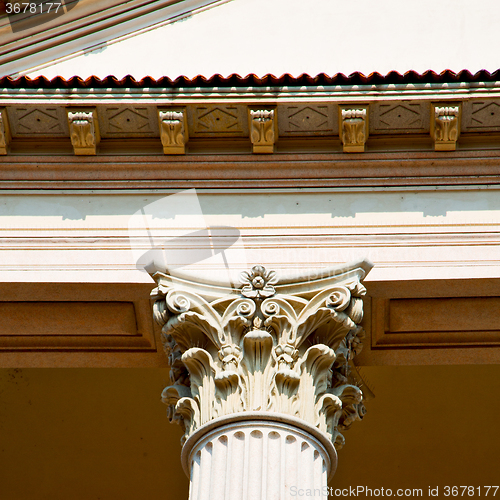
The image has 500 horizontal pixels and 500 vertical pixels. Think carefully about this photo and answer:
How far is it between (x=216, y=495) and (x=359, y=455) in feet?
25.7

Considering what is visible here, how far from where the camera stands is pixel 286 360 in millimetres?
8086

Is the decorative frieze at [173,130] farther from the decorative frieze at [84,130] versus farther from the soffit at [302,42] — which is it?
the soffit at [302,42]

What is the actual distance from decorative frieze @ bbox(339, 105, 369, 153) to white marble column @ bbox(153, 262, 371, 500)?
209 centimetres

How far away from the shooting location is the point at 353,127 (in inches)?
395

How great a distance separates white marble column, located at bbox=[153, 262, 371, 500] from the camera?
290 inches

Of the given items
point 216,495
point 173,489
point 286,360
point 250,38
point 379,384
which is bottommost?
point 173,489

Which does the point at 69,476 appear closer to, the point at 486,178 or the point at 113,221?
the point at 113,221

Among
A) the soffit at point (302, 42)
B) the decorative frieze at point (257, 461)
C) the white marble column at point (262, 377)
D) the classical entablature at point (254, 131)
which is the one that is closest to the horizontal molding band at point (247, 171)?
the classical entablature at point (254, 131)

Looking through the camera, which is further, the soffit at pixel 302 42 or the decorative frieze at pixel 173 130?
the soffit at pixel 302 42

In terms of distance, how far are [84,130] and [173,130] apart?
3.89ft

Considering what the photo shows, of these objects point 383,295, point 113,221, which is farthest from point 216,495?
point 113,221

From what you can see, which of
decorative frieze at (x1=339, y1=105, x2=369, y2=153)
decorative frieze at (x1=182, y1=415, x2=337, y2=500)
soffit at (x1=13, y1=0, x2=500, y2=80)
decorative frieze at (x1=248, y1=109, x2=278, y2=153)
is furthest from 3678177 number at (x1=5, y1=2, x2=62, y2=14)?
decorative frieze at (x1=182, y1=415, x2=337, y2=500)

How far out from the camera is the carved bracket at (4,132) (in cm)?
1017

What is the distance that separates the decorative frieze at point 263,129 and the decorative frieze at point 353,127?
89cm
